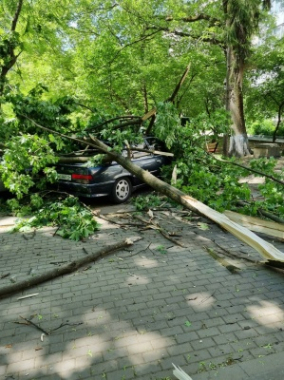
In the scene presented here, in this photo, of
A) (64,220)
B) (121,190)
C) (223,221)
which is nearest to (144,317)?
(223,221)

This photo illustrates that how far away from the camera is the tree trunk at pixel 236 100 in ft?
45.3

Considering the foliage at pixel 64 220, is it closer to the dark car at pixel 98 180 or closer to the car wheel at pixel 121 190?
the dark car at pixel 98 180

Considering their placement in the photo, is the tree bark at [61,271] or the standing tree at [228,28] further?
the standing tree at [228,28]

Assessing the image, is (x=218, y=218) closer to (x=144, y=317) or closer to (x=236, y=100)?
(x=144, y=317)

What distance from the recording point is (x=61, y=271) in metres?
4.48

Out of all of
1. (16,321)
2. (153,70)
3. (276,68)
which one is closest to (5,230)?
(16,321)

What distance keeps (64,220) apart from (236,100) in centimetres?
1116

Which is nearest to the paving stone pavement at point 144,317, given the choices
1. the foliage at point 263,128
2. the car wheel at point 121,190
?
the car wheel at point 121,190

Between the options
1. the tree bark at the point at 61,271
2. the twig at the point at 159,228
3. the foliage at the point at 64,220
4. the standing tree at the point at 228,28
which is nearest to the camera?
the tree bark at the point at 61,271

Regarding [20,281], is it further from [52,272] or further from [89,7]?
[89,7]

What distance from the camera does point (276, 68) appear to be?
58.0ft

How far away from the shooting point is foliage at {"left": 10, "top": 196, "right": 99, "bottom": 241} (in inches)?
235

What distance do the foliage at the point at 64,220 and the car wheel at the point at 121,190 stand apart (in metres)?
1.18

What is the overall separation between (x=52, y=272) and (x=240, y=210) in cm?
392
